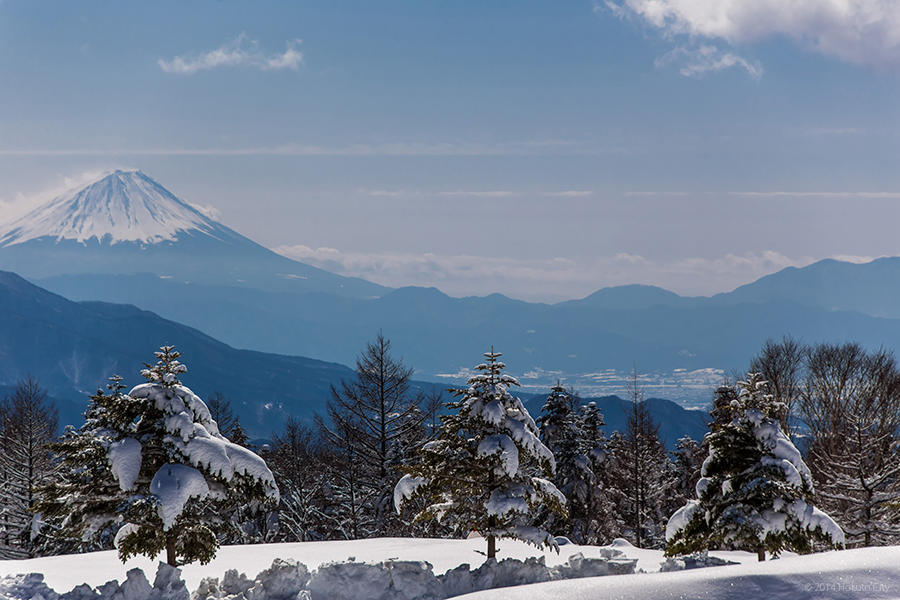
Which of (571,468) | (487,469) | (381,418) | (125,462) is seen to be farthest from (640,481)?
(125,462)

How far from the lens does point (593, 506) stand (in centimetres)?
3328

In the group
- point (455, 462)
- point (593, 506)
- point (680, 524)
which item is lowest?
point (593, 506)

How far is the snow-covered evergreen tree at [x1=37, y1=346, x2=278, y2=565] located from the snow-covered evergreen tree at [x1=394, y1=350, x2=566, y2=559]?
3.62 metres

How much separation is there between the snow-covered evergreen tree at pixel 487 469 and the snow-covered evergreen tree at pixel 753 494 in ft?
11.2

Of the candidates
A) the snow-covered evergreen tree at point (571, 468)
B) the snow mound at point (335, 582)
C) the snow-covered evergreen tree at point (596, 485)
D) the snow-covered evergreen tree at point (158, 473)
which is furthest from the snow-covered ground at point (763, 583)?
the snow-covered evergreen tree at point (596, 485)

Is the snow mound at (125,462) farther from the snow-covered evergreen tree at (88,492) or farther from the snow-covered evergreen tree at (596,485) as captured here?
the snow-covered evergreen tree at (596,485)

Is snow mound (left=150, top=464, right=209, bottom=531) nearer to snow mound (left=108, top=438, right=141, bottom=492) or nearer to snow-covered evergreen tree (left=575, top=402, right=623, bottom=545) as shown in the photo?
snow mound (left=108, top=438, right=141, bottom=492)

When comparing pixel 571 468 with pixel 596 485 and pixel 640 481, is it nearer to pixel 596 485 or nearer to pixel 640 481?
pixel 596 485

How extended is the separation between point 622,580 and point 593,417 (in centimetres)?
2873

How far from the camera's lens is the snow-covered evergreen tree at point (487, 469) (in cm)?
1543

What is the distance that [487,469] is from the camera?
16.0 metres

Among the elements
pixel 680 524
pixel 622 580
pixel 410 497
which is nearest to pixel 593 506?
pixel 680 524

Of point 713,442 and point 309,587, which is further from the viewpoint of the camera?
point 713,442

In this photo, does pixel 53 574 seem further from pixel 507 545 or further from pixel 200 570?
pixel 507 545
